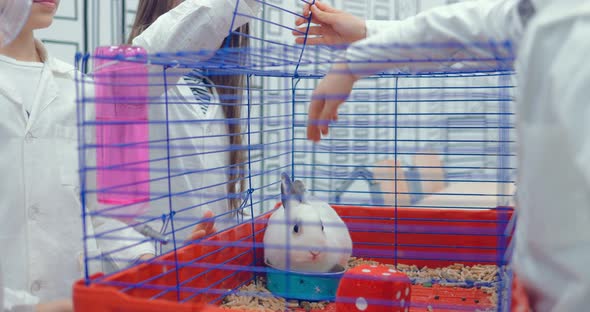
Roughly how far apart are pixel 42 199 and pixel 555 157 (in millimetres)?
858

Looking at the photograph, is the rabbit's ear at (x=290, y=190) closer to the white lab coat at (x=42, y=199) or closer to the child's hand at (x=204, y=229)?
the child's hand at (x=204, y=229)

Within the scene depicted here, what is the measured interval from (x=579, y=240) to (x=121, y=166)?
1.54 feet

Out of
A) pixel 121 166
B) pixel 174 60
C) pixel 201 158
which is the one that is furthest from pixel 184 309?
A: pixel 201 158

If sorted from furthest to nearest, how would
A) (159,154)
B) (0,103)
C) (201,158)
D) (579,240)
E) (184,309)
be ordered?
(201,158), (159,154), (0,103), (184,309), (579,240)

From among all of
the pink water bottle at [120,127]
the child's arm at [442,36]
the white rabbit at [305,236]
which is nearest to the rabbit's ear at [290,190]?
the white rabbit at [305,236]

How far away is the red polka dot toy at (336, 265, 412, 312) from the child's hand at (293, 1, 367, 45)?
0.42 metres

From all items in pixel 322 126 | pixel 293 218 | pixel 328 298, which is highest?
pixel 322 126

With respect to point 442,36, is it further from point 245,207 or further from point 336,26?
point 245,207

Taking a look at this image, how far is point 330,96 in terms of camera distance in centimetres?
64

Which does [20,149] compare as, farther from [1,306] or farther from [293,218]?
[293,218]

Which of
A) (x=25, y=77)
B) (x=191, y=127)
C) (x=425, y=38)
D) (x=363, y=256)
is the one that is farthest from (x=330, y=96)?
(x=191, y=127)

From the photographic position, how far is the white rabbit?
0.91 meters

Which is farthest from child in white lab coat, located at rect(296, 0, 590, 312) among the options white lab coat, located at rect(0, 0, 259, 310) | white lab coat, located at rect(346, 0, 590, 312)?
white lab coat, located at rect(0, 0, 259, 310)

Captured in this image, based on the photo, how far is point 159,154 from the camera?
1.22 meters
